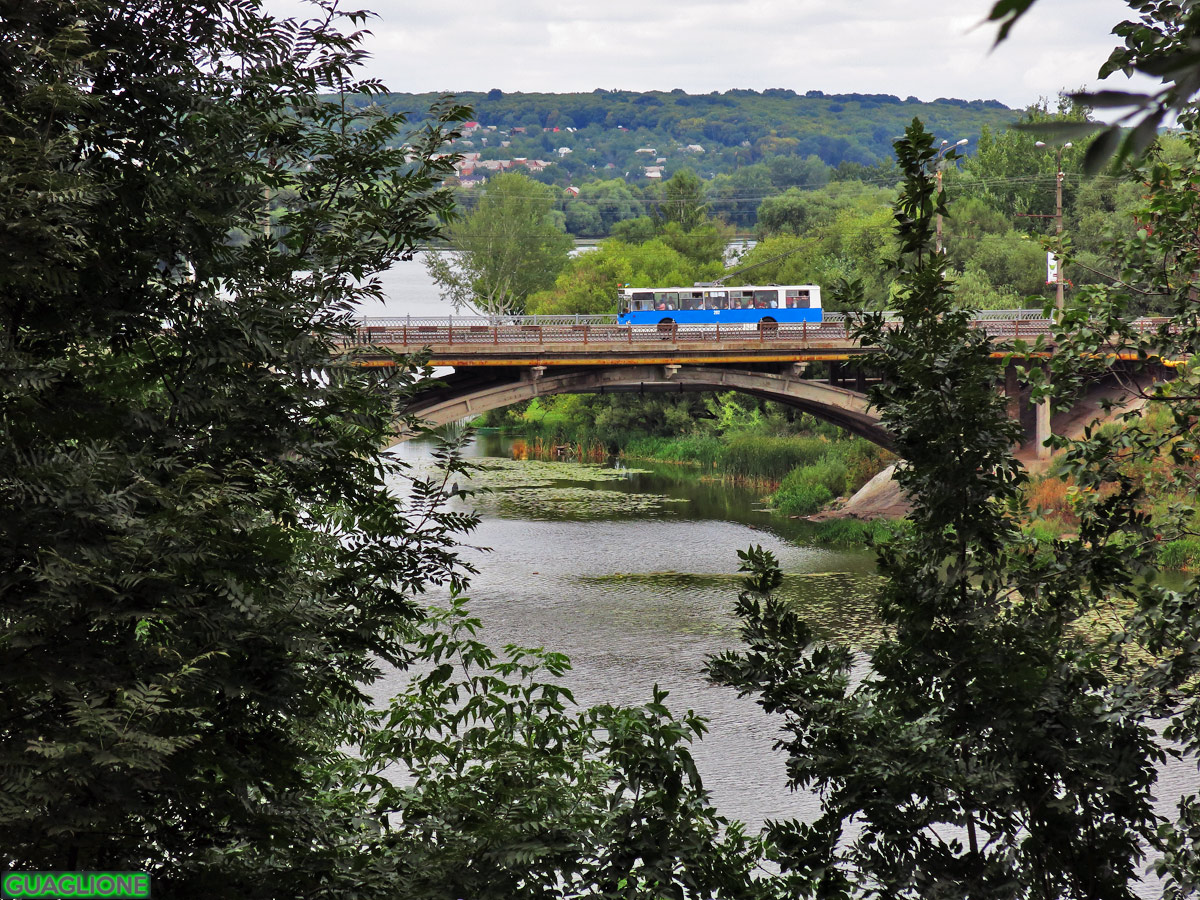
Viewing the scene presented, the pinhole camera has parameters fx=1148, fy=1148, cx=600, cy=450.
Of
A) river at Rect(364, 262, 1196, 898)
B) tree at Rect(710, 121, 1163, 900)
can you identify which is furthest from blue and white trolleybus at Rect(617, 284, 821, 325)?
tree at Rect(710, 121, 1163, 900)

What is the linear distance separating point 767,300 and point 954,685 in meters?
37.7

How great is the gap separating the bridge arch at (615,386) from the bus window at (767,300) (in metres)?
9.91

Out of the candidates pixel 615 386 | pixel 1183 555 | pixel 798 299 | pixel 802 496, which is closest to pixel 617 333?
pixel 615 386

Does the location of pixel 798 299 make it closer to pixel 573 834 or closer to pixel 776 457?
pixel 776 457

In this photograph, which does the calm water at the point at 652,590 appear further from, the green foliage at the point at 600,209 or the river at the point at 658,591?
the green foliage at the point at 600,209

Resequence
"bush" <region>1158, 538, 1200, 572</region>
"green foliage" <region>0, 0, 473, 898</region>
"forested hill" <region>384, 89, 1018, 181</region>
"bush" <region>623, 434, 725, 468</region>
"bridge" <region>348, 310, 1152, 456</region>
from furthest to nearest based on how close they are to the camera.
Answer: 1. "forested hill" <region>384, 89, 1018, 181</region>
2. "bush" <region>623, 434, 725, 468</region>
3. "bridge" <region>348, 310, 1152, 456</region>
4. "bush" <region>1158, 538, 1200, 572</region>
5. "green foliage" <region>0, 0, 473, 898</region>

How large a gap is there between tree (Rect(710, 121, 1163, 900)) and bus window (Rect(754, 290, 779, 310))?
121ft

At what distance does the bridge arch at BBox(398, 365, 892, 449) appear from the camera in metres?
28.0

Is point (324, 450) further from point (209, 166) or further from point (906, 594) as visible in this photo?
point (906, 594)

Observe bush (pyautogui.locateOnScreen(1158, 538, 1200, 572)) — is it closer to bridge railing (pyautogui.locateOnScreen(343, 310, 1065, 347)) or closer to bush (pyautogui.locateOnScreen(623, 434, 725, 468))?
bridge railing (pyautogui.locateOnScreen(343, 310, 1065, 347))

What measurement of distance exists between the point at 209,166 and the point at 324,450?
3.69 ft

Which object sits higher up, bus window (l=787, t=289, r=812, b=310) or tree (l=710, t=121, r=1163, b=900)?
bus window (l=787, t=289, r=812, b=310)

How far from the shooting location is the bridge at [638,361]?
27516mm

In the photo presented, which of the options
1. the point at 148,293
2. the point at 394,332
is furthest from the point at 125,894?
the point at 394,332
